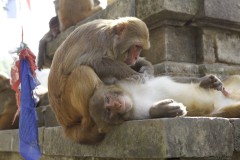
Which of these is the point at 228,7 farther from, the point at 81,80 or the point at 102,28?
the point at 81,80

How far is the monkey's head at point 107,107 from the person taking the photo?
257cm

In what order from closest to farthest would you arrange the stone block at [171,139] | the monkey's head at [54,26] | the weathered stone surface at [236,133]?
the stone block at [171,139], the weathered stone surface at [236,133], the monkey's head at [54,26]

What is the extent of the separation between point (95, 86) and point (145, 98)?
46 centimetres

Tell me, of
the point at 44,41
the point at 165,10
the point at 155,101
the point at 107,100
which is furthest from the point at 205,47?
the point at 44,41

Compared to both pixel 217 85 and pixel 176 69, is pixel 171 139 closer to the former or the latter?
pixel 217 85

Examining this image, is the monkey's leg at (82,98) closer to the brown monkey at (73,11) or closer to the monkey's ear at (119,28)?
the monkey's ear at (119,28)

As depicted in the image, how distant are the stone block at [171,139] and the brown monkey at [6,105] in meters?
3.89

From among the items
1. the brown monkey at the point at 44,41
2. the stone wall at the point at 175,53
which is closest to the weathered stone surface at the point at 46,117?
the stone wall at the point at 175,53

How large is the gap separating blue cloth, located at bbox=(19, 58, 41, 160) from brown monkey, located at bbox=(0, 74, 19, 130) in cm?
200

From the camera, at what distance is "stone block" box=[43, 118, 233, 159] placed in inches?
88.0

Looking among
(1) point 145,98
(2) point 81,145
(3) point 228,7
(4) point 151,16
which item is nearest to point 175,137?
(1) point 145,98

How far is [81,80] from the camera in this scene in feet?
8.95

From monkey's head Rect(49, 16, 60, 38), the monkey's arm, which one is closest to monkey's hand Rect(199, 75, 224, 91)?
the monkey's arm

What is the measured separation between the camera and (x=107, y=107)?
256 centimetres
